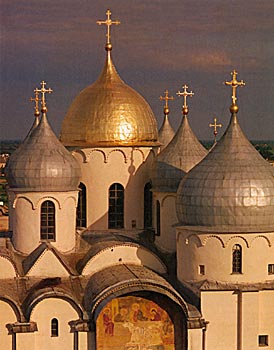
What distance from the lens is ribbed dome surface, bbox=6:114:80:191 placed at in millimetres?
26453

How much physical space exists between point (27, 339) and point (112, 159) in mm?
6819

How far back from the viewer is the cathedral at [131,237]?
24.1 metres

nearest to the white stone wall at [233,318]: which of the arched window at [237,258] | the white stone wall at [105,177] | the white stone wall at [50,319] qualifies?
the arched window at [237,258]

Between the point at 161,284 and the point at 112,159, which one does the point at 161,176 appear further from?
the point at 161,284

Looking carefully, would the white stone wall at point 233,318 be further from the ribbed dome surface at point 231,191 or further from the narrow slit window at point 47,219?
the narrow slit window at point 47,219

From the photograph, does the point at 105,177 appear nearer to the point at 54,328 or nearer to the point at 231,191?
the point at 231,191

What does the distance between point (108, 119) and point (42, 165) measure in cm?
299

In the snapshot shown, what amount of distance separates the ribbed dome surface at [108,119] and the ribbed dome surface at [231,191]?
4.08 m

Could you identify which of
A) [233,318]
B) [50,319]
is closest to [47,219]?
[50,319]

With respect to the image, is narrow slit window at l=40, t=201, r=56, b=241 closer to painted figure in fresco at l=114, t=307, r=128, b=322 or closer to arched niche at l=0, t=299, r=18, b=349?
arched niche at l=0, t=299, r=18, b=349

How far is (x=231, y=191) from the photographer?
79.2 feet

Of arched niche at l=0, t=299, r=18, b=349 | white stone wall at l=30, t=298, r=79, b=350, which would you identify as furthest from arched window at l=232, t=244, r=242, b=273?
arched niche at l=0, t=299, r=18, b=349

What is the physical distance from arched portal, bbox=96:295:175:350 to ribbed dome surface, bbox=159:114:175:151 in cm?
997

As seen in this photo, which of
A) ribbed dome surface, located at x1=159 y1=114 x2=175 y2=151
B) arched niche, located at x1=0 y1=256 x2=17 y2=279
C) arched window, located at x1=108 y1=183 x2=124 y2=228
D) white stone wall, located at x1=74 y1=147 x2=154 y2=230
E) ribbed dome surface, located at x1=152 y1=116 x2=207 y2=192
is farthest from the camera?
ribbed dome surface, located at x1=159 y1=114 x2=175 y2=151
